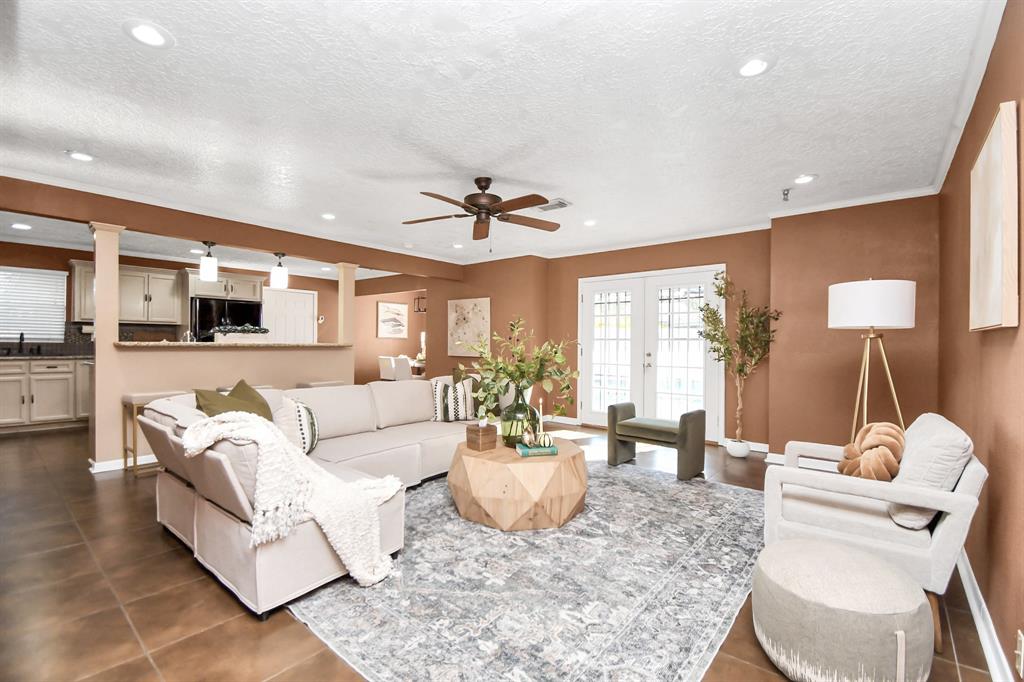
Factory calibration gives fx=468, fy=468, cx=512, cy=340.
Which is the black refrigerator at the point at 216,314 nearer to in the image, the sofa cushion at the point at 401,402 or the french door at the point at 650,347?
the sofa cushion at the point at 401,402

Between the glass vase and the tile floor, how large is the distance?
1.64m

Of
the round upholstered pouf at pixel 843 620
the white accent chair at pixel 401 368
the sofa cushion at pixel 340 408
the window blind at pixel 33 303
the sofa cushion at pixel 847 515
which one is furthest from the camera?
the white accent chair at pixel 401 368

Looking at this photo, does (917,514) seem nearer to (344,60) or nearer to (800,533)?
(800,533)

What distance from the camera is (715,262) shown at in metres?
5.58

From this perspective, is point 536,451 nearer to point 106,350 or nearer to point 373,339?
point 106,350

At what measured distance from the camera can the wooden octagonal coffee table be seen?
292 centimetres

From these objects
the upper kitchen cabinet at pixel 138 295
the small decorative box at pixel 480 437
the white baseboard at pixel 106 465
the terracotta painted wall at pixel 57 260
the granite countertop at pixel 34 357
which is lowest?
the white baseboard at pixel 106 465

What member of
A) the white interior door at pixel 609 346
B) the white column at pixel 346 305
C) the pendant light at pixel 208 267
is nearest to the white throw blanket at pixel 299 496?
the pendant light at pixel 208 267

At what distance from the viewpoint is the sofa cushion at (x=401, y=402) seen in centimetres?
423

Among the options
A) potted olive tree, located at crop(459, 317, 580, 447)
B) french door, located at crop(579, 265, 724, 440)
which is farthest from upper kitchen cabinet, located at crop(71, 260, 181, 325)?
potted olive tree, located at crop(459, 317, 580, 447)

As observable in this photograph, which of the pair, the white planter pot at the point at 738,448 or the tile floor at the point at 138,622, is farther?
the white planter pot at the point at 738,448

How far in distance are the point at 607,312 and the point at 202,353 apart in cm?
487

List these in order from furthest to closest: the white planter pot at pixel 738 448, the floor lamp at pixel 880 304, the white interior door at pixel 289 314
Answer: the white interior door at pixel 289 314
the white planter pot at pixel 738 448
the floor lamp at pixel 880 304

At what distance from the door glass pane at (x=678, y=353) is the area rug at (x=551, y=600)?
254 centimetres
